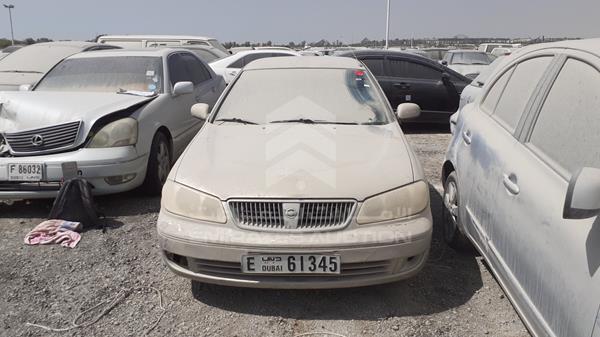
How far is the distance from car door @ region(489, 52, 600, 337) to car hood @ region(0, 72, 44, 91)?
7.67m

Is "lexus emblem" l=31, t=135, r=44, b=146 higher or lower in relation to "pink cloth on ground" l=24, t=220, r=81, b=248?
higher

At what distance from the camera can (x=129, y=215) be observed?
4.16 m

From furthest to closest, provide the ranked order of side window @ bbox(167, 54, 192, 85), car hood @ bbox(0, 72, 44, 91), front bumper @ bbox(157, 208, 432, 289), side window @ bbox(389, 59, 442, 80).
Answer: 1. side window @ bbox(389, 59, 442, 80)
2. car hood @ bbox(0, 72, 44, 91)
3. side window @ bbox(167, 54, 192, 85)
4. front bumper @ bbox(157, 208, 432, 289)

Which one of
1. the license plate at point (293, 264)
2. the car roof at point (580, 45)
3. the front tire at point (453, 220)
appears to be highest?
the car roof at point (580, 45)

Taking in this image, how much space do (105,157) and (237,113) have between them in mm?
1322

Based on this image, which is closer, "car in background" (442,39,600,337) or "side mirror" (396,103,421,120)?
"car in background" (442,39,600,337)

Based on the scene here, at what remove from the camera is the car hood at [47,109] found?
4051 millimetres

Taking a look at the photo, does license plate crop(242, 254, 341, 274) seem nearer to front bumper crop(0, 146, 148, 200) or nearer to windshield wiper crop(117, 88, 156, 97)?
front bumper crop(0, 146, 148, 200)

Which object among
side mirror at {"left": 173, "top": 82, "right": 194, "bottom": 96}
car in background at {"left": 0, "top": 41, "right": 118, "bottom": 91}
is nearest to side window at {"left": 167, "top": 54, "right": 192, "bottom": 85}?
side mirror at {"left": 173, "top": 82, "right": 194, "bottom": 96}

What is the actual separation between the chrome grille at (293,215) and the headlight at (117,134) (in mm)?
2089

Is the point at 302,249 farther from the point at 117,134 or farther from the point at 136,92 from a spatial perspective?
the point at 136,92

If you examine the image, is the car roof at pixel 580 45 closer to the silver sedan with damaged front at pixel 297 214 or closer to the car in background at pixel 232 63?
the silver sedan with damaged front at pixel 297 214

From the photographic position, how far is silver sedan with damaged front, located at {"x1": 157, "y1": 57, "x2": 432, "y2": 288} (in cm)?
247

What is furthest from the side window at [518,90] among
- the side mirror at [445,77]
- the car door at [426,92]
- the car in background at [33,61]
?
the car in background at [33,61]
